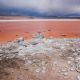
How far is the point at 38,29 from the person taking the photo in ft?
6.06

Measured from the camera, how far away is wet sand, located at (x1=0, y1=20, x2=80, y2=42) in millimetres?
1766

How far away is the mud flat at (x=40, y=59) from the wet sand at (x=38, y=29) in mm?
51

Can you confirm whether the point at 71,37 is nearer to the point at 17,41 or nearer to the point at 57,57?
the point at 57,57

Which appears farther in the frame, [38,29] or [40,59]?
[38,29]

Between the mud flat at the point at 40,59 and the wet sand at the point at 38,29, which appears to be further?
the wet sand at the point at 38,29

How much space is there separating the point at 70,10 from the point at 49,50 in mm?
451

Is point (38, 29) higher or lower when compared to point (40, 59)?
higher

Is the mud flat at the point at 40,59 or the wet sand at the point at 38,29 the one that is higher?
the wet sand at the point at 38,29

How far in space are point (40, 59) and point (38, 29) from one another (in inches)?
13.2

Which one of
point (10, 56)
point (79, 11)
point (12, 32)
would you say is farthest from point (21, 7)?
point (79, 11)

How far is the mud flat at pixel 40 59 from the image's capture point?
1447 mm

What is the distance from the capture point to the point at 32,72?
1477mm

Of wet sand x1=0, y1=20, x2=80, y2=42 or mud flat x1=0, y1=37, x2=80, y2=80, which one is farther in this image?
wet sand x1=0, y1=20, x2=80, y2=42

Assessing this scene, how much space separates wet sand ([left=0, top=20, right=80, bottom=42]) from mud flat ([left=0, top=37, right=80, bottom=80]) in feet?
0.17
